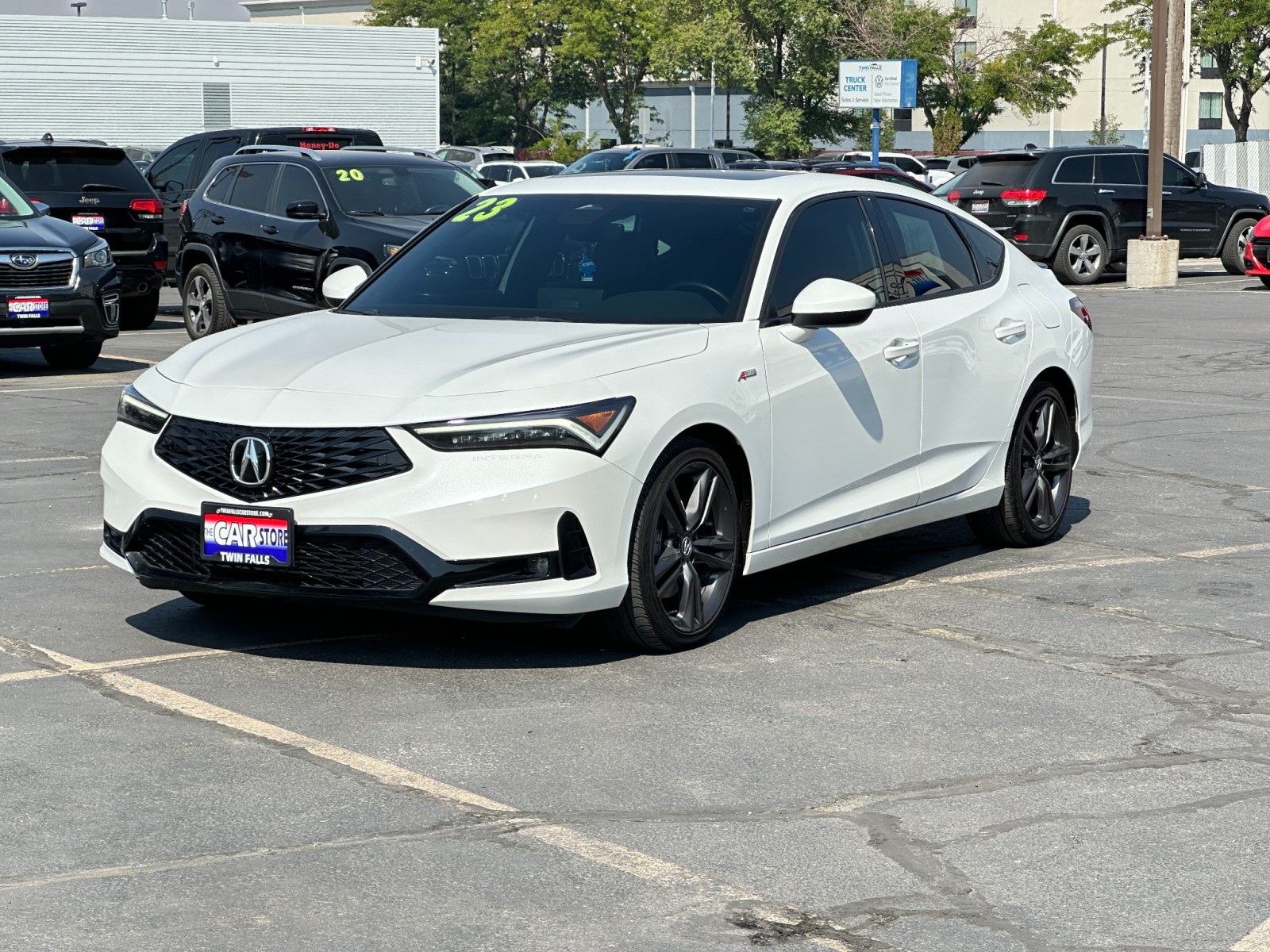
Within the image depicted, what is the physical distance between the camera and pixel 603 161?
37.2m

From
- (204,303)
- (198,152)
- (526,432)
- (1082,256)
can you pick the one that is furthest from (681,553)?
(1082,256)

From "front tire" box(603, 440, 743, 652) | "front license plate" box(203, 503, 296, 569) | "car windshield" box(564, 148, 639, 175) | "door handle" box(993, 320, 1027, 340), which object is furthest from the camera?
"car windshield" box(564, 148, 639, 175)

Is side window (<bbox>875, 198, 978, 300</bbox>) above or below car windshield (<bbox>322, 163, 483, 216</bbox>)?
below

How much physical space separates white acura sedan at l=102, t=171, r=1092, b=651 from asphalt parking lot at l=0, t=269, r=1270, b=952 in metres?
0.34

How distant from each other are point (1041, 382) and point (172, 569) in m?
4.04

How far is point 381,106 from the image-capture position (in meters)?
61.5

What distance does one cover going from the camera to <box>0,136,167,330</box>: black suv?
782 inches

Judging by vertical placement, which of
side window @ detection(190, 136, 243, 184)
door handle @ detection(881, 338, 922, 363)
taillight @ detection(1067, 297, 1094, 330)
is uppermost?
side window @ detection(190, 136, 243, 184)

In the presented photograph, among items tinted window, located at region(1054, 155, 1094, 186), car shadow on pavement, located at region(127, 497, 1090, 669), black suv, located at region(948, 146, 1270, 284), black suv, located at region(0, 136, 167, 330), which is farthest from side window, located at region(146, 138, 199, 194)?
car shadow on pavement, located at region(127, 497, 1090, 669)

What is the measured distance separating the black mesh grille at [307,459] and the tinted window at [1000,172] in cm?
2156

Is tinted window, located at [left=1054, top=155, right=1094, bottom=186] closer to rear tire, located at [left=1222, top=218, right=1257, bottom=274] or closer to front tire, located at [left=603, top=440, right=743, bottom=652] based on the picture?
rear tire, located at [left=1222, top=218, right=1257, bottom=274]

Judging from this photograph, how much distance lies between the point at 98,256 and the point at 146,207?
4117 millimetres

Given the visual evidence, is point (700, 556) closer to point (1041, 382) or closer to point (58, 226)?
point (1041, 382)

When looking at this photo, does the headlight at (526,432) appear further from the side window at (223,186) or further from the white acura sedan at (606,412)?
the side window at (223,186)
